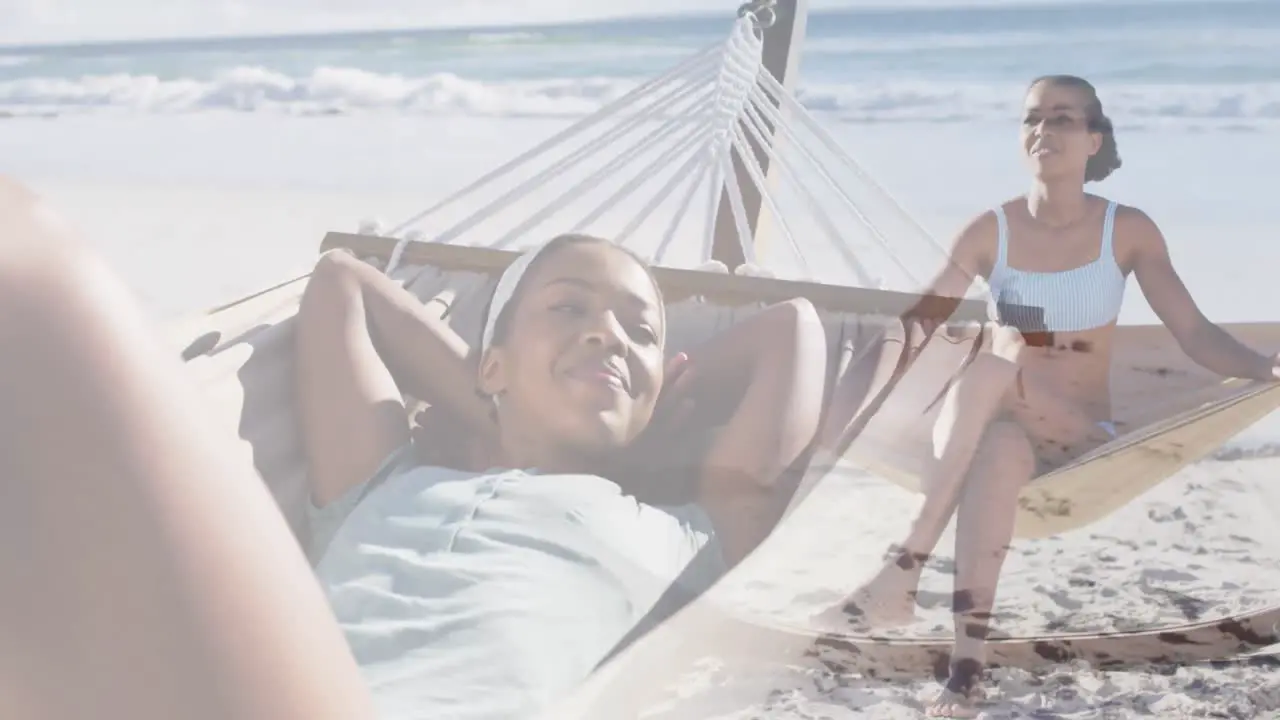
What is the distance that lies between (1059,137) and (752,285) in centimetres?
25

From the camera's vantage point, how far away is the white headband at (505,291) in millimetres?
690

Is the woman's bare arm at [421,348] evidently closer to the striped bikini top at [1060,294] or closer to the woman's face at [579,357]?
the woman's face at [579,357]

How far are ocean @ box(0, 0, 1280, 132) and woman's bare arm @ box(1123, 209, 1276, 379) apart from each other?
512 millimetres

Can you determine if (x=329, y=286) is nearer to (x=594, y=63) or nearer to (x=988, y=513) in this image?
(x=988, y=513)

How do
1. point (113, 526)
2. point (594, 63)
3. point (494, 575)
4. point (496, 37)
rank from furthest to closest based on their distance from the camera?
point (594, 63)
point (496, 37)
point (494, 575)
point (113, 526)

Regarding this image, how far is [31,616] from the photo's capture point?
0.55 ft

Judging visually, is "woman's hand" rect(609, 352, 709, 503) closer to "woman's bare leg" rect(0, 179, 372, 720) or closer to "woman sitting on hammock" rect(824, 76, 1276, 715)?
"woman sitting on hammock" rect(824, 76, 1276, 715)

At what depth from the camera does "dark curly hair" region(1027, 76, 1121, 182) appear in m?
0.79

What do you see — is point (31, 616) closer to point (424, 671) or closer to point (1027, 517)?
point (424, 671)

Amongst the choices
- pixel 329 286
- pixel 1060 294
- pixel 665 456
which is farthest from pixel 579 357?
pixel 1060 294

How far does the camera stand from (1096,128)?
789mm

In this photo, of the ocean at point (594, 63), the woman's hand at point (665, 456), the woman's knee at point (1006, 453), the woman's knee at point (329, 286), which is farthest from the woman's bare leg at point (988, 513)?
the ocean at point (594, 63)

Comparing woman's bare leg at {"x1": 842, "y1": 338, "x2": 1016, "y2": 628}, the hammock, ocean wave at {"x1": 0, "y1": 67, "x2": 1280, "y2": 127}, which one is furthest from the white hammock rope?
ocean wave at {"x1": 0, "y1": 67, "x2": 1280, "y2": 127}

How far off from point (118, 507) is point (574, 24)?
1.48 metres
